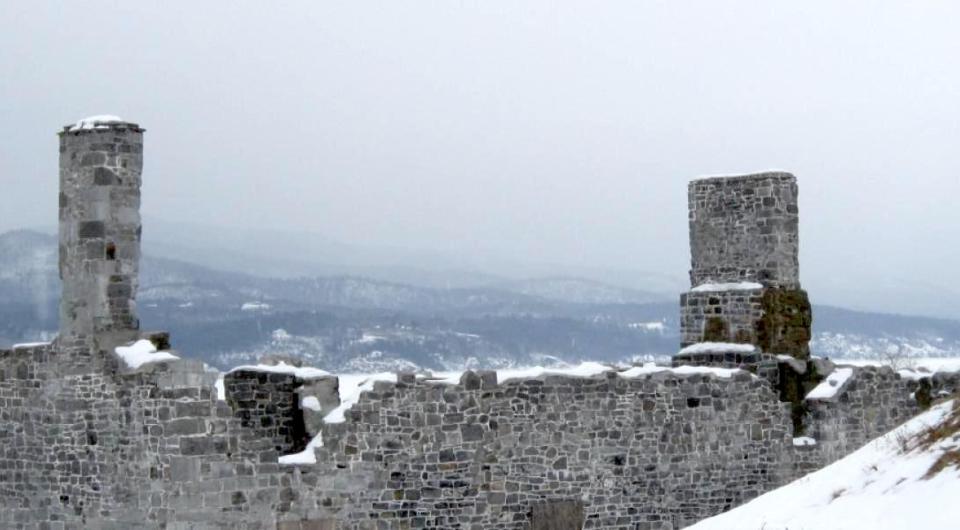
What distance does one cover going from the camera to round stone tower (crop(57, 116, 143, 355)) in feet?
69.6

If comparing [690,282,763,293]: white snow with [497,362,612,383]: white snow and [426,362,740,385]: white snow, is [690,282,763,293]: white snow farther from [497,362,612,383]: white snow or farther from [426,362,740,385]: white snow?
[497,362,612,383]: white snow

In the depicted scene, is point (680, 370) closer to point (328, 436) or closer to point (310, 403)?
point (310, 403)

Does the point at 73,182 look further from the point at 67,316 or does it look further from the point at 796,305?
the point at 796,305

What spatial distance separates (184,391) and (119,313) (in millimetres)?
1798

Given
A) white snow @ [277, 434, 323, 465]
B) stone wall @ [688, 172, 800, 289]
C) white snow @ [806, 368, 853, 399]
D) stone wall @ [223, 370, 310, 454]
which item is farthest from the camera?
stone wall @ [688, 172, 800, 289]

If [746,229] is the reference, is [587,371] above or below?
below

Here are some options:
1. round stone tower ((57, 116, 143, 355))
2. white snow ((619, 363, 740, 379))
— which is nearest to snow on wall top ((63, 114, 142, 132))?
round stone tower ((57, 116, 143, 355))

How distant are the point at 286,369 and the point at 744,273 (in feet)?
26.1

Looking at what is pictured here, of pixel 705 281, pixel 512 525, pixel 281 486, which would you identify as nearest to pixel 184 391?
pixel 281 486

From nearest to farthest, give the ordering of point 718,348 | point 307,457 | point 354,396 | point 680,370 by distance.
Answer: point 307,457
point 354,396
point 680,370
point 718,348

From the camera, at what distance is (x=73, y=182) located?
21375 millimetres

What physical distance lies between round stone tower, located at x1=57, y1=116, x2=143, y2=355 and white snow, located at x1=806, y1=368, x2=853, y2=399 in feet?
33.7

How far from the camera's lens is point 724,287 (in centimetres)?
2673

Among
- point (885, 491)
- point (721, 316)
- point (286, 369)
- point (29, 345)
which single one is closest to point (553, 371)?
point (286, 369)
